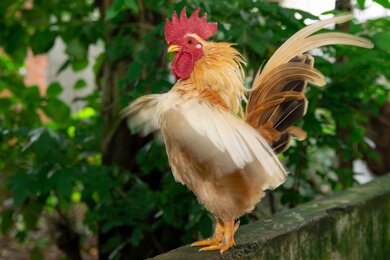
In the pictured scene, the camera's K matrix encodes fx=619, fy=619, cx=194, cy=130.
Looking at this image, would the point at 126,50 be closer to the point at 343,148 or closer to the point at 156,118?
the point at 343,148

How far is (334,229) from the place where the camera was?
2.94m

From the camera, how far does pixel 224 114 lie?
1.87m

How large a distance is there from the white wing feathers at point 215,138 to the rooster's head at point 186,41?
103 mm

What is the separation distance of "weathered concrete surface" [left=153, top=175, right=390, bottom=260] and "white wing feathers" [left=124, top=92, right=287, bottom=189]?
45 centimetres

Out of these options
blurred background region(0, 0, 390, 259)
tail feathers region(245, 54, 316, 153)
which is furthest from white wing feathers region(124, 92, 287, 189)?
blurred background region(0, 0, 390, 259)

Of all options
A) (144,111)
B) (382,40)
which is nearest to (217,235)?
(144,111)

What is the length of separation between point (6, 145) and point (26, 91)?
16.6 inches

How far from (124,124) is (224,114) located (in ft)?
9.93

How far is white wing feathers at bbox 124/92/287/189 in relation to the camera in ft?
5.88

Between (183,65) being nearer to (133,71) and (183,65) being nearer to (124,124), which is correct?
(133,71)

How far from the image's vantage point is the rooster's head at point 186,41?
1972mm

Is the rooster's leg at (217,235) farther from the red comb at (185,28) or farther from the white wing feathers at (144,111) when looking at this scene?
the red comb at (185,28)

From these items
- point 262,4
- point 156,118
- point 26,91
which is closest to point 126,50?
point 26,91

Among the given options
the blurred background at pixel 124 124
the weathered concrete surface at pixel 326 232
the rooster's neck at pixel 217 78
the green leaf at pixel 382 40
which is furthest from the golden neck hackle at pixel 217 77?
the green leaf at pixel 382 40
